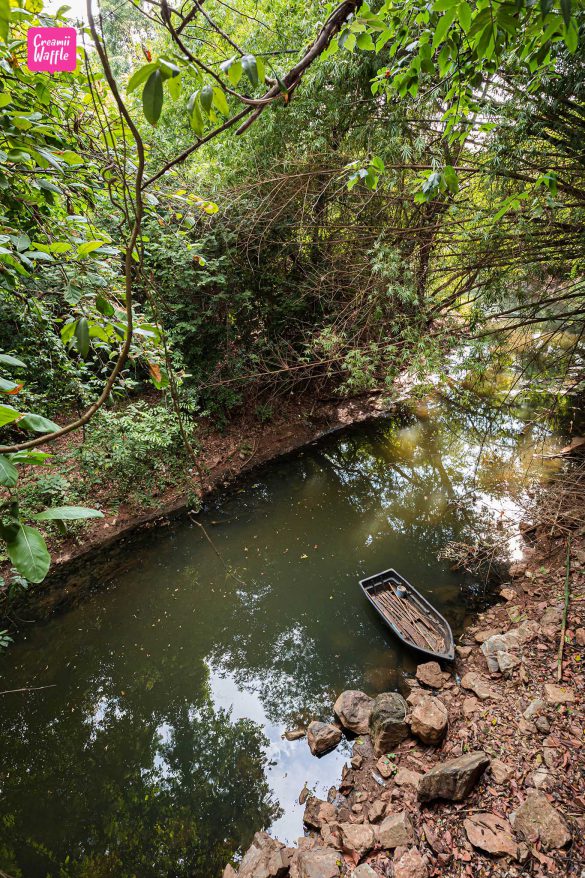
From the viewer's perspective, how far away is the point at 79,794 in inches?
127

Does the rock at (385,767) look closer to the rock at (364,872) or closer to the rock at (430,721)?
the rock at (430,721)

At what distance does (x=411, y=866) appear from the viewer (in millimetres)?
2260

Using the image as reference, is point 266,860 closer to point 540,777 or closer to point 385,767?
point 385,767

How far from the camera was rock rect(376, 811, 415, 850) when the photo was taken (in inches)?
95.5

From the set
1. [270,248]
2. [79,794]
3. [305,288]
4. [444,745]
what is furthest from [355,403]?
[79,794]

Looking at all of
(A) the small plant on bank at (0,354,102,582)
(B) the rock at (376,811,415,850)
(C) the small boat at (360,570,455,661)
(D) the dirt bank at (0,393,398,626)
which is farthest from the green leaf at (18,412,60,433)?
(C) the small boat at (360,570,455,661)

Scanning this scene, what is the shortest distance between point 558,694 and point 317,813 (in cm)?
203

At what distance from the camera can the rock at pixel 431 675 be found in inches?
139

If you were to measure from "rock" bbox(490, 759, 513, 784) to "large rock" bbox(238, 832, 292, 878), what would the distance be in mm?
1493

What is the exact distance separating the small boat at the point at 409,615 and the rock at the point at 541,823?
1383 millimetres

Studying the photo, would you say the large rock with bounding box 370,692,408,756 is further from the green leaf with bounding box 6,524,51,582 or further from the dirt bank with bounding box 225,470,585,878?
the green leaf with bounding box 6,524,51,582

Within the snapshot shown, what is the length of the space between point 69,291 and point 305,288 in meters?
5.90

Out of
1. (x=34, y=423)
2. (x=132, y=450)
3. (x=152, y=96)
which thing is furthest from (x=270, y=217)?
(x=34, y=423)

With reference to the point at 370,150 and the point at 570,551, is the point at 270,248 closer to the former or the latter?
the point at 370,150
